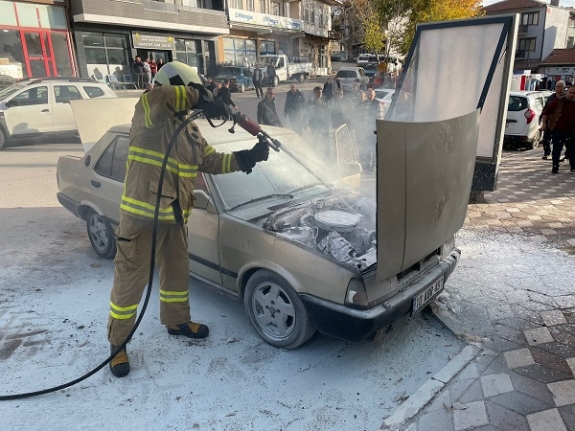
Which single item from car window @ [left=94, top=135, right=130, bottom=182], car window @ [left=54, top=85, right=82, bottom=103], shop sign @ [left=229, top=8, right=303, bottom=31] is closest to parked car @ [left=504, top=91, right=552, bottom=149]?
car window @ [left=94, top=135, right=130, bottom=182]

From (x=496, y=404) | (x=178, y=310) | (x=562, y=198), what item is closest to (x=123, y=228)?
(x=178, y=310)

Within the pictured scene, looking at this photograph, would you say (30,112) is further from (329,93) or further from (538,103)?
(538,103)

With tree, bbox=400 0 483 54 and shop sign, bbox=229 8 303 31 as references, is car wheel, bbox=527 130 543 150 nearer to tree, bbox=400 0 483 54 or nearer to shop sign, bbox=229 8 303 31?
tree, bbox=400 0 483 54

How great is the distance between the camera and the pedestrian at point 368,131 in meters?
6.96

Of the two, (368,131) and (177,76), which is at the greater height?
(177,76)

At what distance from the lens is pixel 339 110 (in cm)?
985

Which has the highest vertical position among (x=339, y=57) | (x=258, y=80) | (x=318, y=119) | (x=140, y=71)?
(x=339, y=57)

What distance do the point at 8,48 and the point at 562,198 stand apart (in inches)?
820

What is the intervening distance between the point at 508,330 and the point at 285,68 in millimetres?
29504

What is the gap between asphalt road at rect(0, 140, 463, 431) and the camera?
8.30 feet

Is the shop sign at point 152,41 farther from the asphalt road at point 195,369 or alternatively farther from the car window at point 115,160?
the asphalt road at point 195,369

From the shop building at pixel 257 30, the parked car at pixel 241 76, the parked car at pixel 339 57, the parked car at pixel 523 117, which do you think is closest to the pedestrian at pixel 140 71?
the parked car at pixel 241 76

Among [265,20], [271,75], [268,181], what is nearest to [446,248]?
[268,181]

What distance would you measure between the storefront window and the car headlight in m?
19.9
